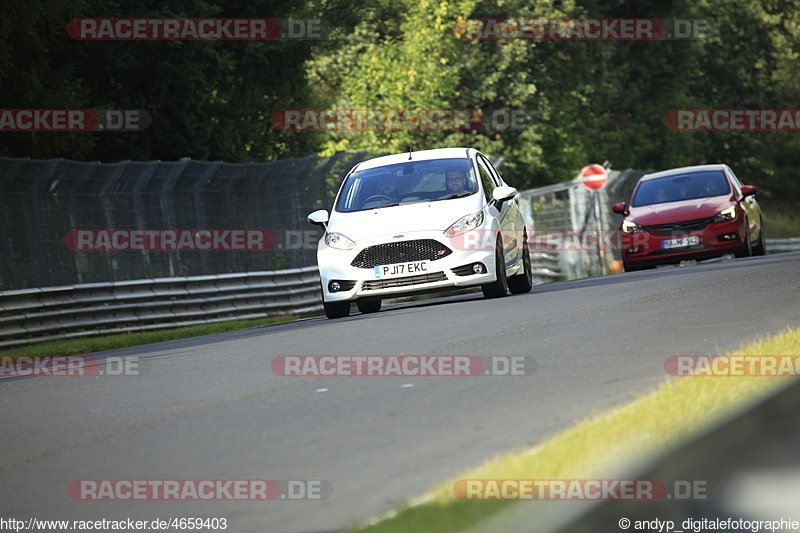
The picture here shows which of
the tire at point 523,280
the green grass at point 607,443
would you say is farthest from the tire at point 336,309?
the green grass at point 607,443

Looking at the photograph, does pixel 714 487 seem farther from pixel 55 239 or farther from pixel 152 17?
pixel 152 17

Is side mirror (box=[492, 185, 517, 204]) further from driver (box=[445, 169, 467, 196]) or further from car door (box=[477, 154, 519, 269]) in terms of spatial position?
driver (box=[445, 169, 467, 196])

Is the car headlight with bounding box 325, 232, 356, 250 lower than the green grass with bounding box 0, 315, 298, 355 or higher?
higher

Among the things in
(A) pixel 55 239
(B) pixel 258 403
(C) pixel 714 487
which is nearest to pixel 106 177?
(A) pixel 55 239

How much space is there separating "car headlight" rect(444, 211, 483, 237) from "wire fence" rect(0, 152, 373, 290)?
615 cm

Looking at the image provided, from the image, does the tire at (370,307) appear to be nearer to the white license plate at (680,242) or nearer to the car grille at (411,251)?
the car grille at (411,251)

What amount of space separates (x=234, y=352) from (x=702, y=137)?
5742 cm

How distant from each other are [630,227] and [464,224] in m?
7.38

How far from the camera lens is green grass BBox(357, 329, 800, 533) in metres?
4.22

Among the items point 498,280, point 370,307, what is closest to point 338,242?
point 498,280

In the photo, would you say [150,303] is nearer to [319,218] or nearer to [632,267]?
[319,218]

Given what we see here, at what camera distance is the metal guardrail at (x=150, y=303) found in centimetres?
1773

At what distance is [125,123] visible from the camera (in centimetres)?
2927

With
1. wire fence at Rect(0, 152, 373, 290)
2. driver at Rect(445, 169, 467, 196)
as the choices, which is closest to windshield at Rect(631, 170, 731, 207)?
wire fence at Rect(0, 152, 373, 290)
